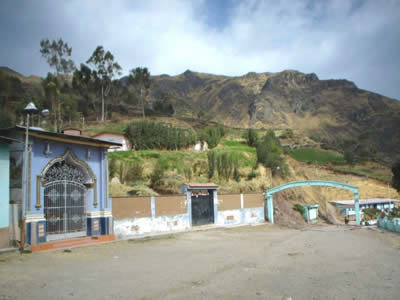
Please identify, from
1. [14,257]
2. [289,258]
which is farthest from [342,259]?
[14,257]

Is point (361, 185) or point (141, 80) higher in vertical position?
point (141, 80)

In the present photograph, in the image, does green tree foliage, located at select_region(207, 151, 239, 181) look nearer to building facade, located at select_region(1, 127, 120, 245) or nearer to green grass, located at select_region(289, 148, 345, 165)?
building facade, located at select_region(1, 127, 120, 245)

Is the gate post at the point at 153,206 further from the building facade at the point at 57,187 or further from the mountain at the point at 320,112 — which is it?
the mountain at the point at 320,112

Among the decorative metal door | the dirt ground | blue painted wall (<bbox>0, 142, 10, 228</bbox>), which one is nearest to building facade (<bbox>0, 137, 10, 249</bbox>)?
blue painted wall (<bbox>0, 142, 10, 228</bbox>)

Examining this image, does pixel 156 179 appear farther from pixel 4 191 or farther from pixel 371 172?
pixel 371 172

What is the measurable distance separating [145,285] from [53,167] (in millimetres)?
8715

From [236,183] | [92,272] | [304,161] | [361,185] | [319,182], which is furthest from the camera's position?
[304,161]

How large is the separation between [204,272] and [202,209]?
13234mm

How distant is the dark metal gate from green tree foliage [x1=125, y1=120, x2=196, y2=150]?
63.5 feet

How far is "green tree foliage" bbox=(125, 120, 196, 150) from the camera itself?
41594mm

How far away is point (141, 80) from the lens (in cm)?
7162

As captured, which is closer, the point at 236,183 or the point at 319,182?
the point at 319,182

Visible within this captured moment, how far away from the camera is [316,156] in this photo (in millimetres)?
83625

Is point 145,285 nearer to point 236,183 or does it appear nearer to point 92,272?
point 92,272
